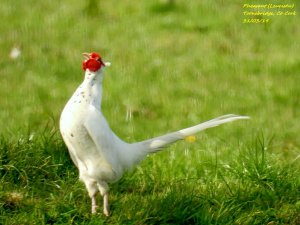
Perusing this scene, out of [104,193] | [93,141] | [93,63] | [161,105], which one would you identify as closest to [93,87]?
[93,63]

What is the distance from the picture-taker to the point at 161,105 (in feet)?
23.1

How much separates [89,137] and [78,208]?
54 centimetres

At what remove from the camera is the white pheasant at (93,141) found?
423 centimetres

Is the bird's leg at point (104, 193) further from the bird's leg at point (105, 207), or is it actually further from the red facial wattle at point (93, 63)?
the red facial wattle at point (93, 63)

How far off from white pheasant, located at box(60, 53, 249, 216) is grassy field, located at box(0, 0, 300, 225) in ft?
0.89

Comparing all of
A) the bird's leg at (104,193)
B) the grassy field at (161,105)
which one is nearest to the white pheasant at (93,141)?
the bird's leg at (104,193)

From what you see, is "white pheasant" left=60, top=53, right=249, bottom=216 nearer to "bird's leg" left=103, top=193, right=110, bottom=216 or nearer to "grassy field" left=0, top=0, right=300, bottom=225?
"bird's leg" left=103, top=193, right=110, bottom=216

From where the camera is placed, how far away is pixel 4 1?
9125 mm

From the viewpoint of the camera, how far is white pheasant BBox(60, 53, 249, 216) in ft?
13.9

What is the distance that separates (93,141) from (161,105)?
2.82 metres

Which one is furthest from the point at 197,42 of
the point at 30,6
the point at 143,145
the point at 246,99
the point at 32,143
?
the point at 143,145

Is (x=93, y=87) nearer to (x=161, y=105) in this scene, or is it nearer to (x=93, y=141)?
(x=93, y=141)

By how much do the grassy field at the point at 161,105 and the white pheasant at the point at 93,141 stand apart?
27 centimetres

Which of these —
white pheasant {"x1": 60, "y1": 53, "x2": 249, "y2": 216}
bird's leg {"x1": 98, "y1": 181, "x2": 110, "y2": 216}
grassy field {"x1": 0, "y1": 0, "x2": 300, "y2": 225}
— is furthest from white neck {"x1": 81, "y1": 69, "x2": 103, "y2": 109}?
grassy field {"x1": 0, "y1": 0, "x2": 300, "y2": 225}
